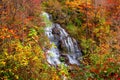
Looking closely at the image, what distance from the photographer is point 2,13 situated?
1137cm

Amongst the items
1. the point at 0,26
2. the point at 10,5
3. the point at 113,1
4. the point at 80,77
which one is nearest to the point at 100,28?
the point at 113,1

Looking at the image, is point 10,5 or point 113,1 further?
point 113,1

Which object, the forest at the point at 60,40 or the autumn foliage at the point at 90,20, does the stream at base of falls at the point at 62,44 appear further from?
the autumn foliage at the point at 90,20

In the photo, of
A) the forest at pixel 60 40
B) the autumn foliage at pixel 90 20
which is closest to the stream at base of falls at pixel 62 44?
the forest at pixel 60 40

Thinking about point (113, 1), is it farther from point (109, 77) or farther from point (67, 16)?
point (109, 77)

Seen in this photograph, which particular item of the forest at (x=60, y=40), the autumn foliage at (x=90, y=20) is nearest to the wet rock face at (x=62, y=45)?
the forest at (x=60, y=40)

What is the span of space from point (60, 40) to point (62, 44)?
29 cm

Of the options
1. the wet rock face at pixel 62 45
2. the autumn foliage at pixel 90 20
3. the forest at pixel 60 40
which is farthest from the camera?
the autumn foliage at pixel 90 20

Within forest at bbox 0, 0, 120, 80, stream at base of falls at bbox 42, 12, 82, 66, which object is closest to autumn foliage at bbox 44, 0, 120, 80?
forest at bbox 0, 0, 120, 80

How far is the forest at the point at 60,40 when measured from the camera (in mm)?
9922

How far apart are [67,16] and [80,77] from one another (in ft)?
22.9

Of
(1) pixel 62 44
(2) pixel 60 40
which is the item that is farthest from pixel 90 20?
(1) pixel 62 44

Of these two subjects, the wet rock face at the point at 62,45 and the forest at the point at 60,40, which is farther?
the wet rock face at the point at 62,45

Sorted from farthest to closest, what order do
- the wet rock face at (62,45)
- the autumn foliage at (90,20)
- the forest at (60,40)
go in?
the autumn foliage at (90,20) < the wet rock face at (62,45) < the forest at (60,40)
